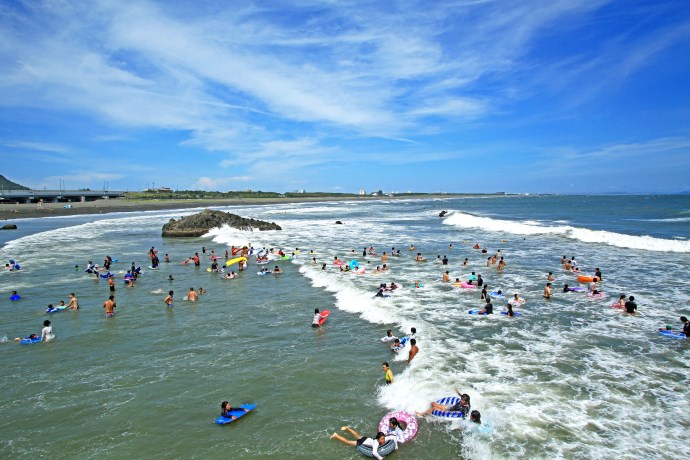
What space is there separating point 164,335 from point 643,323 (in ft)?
62.2

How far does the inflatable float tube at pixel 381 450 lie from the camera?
8.78m

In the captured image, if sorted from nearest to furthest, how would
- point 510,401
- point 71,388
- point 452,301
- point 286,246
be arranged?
point 510,401
point 71,388
point 452,301
point 286,246

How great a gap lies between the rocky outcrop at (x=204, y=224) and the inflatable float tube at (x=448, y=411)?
46.1 meters

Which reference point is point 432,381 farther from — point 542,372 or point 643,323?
point 643,323

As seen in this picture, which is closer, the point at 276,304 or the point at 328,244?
the point at 276,304

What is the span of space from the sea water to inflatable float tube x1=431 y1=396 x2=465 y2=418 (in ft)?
0.73

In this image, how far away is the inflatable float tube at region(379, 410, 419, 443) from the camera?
9.55 meters

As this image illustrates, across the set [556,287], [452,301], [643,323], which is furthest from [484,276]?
[643,323]

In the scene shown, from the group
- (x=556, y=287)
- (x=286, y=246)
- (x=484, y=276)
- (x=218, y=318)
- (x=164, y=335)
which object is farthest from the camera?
(x=286, y=246)

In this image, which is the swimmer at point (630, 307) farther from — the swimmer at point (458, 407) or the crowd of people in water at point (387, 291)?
the swimmer at point (458, 407)

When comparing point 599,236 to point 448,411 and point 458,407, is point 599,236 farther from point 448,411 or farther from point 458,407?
point 448,411

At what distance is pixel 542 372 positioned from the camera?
12477mm

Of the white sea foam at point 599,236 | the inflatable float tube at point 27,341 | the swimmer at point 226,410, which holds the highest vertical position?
the white sea foam at point 599,236

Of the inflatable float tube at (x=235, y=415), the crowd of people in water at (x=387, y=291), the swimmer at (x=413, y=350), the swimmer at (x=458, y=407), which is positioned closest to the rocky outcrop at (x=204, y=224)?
the crowd of people in water at (x=387, y=291)
